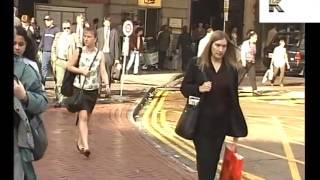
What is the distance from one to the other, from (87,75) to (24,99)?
3.38 meters

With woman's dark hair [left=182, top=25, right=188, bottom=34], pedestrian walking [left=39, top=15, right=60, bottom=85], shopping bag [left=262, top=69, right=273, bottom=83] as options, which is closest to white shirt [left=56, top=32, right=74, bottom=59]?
pedestrian walking [left=39, top=15, right=60, bottom=85]

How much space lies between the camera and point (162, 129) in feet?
29.2

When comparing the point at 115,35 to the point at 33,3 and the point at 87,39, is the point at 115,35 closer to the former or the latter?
the point at 33,3

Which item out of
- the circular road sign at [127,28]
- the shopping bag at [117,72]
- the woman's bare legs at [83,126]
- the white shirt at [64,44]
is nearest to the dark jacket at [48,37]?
the white shirt at [64,44]

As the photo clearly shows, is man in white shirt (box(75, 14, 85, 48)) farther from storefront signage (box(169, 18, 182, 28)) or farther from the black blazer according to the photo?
the black blazer

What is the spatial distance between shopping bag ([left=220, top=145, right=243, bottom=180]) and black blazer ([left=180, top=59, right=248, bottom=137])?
30 cm

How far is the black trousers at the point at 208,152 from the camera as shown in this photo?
200 inches

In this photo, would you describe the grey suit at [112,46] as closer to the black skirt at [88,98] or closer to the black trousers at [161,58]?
the black trousers at [161,58]

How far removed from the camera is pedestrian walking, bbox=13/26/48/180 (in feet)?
11.5

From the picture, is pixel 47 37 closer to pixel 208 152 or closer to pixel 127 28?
pixel 127 28

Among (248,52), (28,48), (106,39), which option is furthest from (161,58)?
(28,48)

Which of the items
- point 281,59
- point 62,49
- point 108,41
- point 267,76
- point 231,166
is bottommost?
point 231,166
